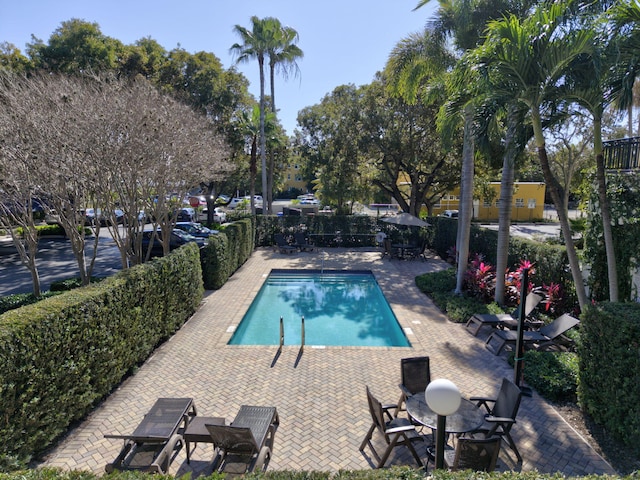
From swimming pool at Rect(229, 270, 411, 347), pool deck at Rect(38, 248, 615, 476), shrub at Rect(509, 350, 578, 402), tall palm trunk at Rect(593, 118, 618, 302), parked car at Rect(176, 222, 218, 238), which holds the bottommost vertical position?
swimming pool at Rect(229, 270, 411, 347)

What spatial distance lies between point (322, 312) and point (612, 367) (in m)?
9.02

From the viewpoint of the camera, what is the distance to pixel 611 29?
6.57m

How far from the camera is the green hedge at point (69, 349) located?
486cm

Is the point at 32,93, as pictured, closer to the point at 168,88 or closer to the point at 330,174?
the point at 168,88

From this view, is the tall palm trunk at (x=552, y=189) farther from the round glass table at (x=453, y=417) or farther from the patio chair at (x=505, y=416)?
the round glass table at (x=453, y=417)

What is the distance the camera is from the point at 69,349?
5.89 metres

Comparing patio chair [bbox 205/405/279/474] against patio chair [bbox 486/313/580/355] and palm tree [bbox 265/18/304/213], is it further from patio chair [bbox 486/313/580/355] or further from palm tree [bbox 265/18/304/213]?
palm tree [bbox 265/18/304/213]

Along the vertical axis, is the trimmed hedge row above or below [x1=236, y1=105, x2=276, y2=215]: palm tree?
below

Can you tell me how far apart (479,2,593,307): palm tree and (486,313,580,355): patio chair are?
3737 mm

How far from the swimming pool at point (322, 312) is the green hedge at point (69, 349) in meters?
2.74

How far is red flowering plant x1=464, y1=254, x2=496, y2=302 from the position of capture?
12.6 metres

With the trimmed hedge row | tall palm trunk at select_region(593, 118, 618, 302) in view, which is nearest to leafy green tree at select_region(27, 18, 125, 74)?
the trimmed hedge row

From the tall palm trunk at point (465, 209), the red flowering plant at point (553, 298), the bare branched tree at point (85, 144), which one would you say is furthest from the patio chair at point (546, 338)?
the bare branched tree at point (85, 144)

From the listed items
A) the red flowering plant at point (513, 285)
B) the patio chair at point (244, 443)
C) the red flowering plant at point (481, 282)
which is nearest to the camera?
the patio chair at point (244, 443)
